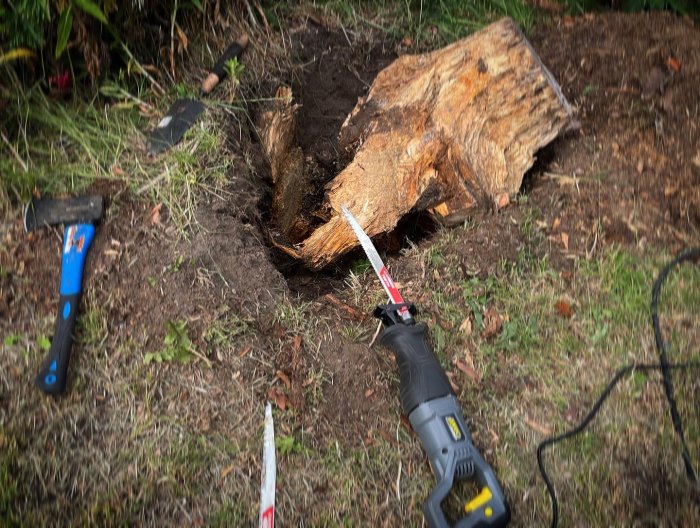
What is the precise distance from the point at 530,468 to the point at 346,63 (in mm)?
2230

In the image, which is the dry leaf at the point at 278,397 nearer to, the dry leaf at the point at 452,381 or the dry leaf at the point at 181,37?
the dry leaf at the point at 452,381

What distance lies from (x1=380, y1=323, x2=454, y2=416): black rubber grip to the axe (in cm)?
119

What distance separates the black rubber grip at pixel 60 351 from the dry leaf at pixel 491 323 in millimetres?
1614

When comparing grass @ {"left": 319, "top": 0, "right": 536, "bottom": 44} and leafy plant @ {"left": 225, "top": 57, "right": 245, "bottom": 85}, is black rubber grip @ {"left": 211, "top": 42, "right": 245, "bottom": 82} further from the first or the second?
grass @ {"left": 319, "top": 0, "right": 536, "bottom": 44}

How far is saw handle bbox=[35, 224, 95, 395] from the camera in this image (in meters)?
1.84

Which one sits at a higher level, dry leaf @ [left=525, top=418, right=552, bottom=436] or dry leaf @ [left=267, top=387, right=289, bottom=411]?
dry leaf @ [left=267, top=387, right=289, bottom=411]

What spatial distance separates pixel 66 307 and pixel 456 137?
1.77 m

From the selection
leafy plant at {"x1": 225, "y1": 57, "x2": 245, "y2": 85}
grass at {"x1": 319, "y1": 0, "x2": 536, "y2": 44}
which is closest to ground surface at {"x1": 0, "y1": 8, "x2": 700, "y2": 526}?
leafy plant at {"x1": 225, "y1": 57, "x2": 245, "y2": 85}

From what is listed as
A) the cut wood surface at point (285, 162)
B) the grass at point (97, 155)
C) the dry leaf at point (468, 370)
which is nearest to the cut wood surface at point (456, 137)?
the cut wood surface at point (285, 162)

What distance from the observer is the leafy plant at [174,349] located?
1963 millimetres

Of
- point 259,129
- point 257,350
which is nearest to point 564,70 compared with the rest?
point 259,129

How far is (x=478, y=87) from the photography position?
2346mm

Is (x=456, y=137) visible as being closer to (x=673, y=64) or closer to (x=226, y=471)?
(x=673, y=64)

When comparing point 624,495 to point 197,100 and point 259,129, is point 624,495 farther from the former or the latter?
point 197,100
